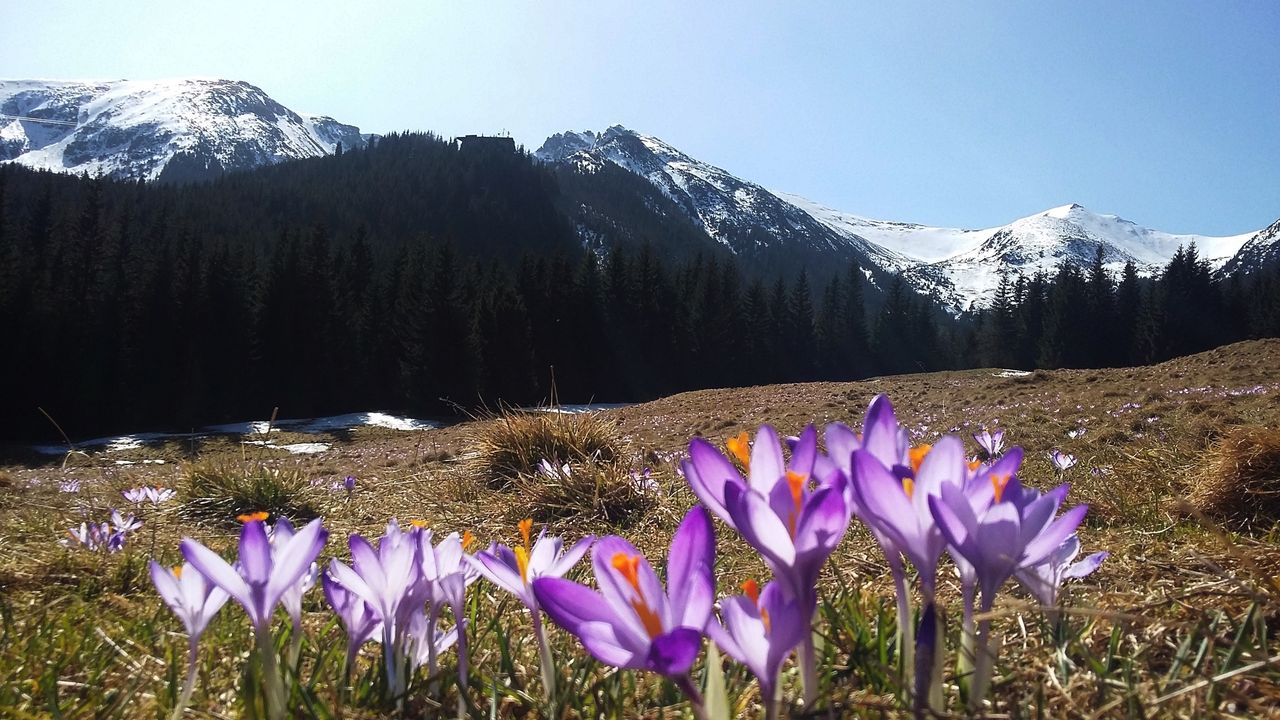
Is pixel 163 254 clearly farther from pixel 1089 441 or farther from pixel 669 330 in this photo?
pixel 1089 441

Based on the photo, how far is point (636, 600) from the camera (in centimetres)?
67

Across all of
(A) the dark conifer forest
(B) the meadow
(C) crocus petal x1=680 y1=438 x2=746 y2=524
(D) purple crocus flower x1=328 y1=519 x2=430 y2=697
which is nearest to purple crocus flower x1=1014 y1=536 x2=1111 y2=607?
(B) the meadow

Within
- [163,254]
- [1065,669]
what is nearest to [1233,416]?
[1065,669]

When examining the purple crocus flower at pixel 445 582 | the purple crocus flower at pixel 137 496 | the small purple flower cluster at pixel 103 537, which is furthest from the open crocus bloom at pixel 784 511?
the purple crocus flower at pixel 137 496

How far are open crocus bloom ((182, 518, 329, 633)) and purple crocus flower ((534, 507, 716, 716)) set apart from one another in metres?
0.36

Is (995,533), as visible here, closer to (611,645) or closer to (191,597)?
(611,645)

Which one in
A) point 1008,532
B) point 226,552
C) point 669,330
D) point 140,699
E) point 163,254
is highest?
point 163,254

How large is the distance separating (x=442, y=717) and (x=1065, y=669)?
915mm

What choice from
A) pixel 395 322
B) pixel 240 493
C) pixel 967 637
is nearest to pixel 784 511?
pixel 967 637

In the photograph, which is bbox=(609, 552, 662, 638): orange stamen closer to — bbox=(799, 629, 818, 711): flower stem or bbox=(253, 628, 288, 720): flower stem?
bbox=(799, 629, 818, 711): flower stem

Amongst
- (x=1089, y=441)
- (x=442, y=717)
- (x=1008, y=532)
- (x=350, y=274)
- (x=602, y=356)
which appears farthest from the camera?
(x=350, y=274)

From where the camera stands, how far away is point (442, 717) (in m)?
0.97

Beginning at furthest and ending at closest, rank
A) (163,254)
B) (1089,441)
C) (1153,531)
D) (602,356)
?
(602,356) < (163,254) < (1089,441) < (1153,531)

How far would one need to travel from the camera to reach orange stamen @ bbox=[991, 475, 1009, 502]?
76cm
